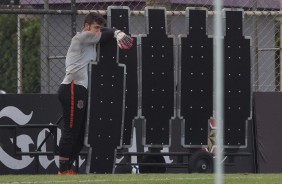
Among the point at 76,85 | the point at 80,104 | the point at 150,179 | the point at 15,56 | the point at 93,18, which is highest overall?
the point at 15,56

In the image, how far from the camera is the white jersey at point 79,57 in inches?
459

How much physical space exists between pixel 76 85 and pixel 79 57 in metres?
0.32

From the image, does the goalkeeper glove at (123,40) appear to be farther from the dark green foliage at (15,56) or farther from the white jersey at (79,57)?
the dark green foliage at (15,56)

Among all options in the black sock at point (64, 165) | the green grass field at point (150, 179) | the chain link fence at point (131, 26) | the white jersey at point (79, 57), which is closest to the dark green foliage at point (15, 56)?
the chain link fence at point (131, 26)

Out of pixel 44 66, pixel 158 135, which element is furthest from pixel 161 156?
pixel 44 66

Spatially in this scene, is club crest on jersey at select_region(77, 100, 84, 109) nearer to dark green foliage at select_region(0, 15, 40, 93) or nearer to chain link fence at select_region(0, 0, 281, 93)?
chain link fence at select_region(0, 0, 281, 93)

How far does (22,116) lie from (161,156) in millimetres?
1788

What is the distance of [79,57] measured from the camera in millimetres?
11742

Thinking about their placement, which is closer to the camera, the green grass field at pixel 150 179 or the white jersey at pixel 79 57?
the green grass field at pixel 150 179

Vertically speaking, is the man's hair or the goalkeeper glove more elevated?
the man's hair

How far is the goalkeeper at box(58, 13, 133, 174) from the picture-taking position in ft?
38.1

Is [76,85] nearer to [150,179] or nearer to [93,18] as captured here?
[93,18]

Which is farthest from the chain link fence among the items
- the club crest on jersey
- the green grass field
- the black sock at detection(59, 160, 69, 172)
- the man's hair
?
the green grass field

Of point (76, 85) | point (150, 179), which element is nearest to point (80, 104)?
point (76, 85)
